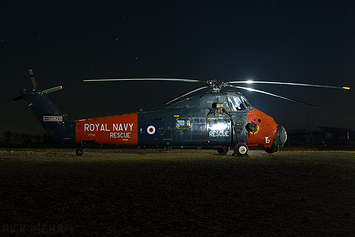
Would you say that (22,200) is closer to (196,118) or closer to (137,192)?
(137,192)

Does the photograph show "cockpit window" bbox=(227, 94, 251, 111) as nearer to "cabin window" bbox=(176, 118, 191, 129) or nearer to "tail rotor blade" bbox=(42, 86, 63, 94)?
"cabin window" bbox=(176, 118, 191, 129)

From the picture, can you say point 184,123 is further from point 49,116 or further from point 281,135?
point 49,116

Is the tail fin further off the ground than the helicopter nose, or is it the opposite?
the tail fin

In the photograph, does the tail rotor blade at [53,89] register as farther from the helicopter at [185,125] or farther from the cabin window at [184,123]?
the cabin window at [184,123]

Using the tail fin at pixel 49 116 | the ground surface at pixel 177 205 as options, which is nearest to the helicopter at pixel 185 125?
the tail fin at pixel 49 116

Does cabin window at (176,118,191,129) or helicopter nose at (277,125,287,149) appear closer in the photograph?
cabin window at (176,118,191,129)

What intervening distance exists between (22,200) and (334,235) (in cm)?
624

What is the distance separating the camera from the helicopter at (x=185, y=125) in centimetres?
1895

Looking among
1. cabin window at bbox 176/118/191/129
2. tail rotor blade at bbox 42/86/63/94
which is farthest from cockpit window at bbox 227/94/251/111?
tail rotor blade at bbox 42/86/63/94

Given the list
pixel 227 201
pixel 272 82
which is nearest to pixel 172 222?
pixel 227 201

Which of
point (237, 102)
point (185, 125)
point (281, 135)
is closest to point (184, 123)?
point (185, 125)

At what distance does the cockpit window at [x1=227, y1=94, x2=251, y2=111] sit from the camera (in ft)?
62.8

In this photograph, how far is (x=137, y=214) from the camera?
5441 mm

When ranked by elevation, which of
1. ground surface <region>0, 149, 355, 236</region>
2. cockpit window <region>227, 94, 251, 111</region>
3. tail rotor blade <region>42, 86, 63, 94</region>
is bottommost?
ground surface <region>0, 149, 355, 236</region>
